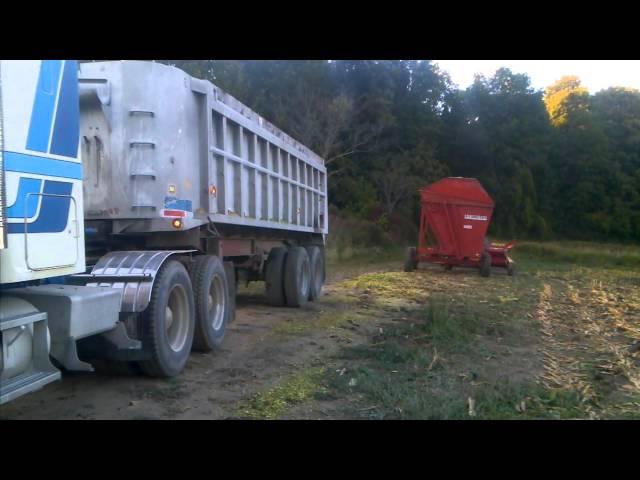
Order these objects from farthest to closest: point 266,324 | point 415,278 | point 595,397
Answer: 1. point 415,278
2. point 266,324
3. point 595,397

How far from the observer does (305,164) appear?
13125 millimetres

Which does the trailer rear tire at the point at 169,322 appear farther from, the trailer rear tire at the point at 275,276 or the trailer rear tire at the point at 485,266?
the trailer rear tire at the point at 485,266

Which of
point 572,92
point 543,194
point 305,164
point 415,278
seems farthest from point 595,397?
point 572,92

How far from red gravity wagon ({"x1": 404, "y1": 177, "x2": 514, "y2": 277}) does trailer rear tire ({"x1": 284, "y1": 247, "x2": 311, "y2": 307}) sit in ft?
29.3

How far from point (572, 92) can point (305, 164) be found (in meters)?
43.4

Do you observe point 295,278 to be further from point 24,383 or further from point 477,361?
point 24,383

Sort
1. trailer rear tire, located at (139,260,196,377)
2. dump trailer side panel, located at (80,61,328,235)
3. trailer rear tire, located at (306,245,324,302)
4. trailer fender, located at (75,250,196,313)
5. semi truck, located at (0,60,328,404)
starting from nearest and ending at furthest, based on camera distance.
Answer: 1. semi truck, located at (0,60,328,404)
2. trailer fender, located at (75,250,196,313)
3. trailer rear tire, located at (139,260,196,377)
4. dump trailer side panel, located at (80,61,328,235)
5. trailer rear tire, located at (306,245,324,302)

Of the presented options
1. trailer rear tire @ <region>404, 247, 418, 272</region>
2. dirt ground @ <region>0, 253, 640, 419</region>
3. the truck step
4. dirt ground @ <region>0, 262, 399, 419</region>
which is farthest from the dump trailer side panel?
trailer rear tire @ <region>404, 247, 418, 272</region>

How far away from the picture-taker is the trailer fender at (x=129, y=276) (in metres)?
5.78

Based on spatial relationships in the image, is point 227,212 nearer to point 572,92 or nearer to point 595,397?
point 595,397

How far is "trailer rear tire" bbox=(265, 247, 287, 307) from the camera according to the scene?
11961mm

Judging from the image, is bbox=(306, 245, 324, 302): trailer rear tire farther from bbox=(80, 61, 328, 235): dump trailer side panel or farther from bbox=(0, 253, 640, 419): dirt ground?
bbox=(80, 61, 328, 235): dump trailer side panel

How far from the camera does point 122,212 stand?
22.0 ft

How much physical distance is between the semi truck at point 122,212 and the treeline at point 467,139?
20785 millimetres
